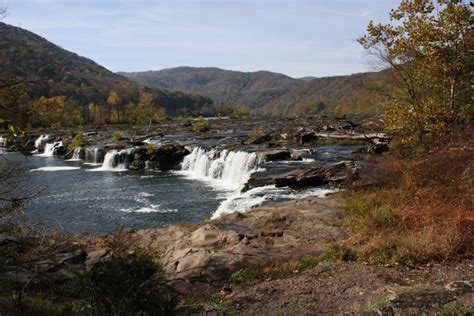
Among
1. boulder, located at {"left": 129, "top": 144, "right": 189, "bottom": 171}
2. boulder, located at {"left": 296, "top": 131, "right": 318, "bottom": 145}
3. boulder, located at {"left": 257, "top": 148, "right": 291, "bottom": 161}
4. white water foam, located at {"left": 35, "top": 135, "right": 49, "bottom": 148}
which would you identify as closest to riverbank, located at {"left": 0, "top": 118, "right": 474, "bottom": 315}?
boulder, located at {"left": 257, "top": 148, "right": 291, "bottom": 161}

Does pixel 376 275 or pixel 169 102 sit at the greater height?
pixel 169 102

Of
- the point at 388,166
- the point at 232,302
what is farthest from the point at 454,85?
the point at 232,302

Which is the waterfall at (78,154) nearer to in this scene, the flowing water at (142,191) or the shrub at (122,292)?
the flowing water at (142,191)

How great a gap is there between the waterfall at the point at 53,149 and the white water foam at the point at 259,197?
32.7 meters

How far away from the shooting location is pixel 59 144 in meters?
48.8

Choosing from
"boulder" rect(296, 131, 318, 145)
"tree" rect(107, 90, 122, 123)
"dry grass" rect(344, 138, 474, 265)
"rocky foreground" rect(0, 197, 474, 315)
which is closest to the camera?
"rocky foreground" rect(0, 197, 474, 315)

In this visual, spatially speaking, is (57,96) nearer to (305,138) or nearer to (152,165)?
(152,165)

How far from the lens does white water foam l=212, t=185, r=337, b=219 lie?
63.0ft

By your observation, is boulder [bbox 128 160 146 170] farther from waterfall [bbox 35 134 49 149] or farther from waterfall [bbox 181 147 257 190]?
waterfall [bbox 35 134 49 149]

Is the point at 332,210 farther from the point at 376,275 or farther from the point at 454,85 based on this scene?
the point at 454,85

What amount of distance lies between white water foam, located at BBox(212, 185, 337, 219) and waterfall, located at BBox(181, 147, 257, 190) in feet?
16.9

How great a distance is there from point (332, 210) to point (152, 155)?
2457 centimetres

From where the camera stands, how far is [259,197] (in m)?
20.2

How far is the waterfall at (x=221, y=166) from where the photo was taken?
28.3 metres
